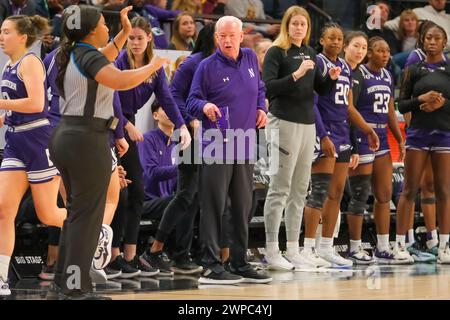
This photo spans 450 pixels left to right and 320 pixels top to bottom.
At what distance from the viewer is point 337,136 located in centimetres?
809

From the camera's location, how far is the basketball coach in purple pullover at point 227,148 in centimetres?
674

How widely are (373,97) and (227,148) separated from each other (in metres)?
2.31

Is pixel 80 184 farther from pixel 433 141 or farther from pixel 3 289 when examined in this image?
pixel 433 141

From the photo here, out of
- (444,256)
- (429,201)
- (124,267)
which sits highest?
(429,201)

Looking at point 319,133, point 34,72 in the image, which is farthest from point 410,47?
point 34,72

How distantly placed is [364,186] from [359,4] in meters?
4.48

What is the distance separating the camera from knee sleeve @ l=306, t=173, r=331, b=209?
7934 millimetres

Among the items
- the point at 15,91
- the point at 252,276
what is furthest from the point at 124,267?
the point at 15,91

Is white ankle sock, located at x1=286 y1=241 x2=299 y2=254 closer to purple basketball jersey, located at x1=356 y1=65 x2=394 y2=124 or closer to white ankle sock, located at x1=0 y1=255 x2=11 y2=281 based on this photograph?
purple basketball jersey, located at x1=356 y1=65 x2=394 y2=124

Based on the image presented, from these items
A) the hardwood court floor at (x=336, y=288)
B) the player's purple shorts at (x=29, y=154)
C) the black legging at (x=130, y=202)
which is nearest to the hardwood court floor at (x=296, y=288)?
the hardwood court floor at (x=336, y=288)

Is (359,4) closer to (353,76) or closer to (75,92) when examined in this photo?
(353,76)

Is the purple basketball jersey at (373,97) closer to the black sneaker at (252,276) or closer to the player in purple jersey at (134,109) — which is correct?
the player in purple jersey at (134,109)

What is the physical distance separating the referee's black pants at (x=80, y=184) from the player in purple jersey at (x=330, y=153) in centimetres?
290

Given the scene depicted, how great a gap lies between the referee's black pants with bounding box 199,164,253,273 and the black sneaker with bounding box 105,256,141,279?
63 cm
